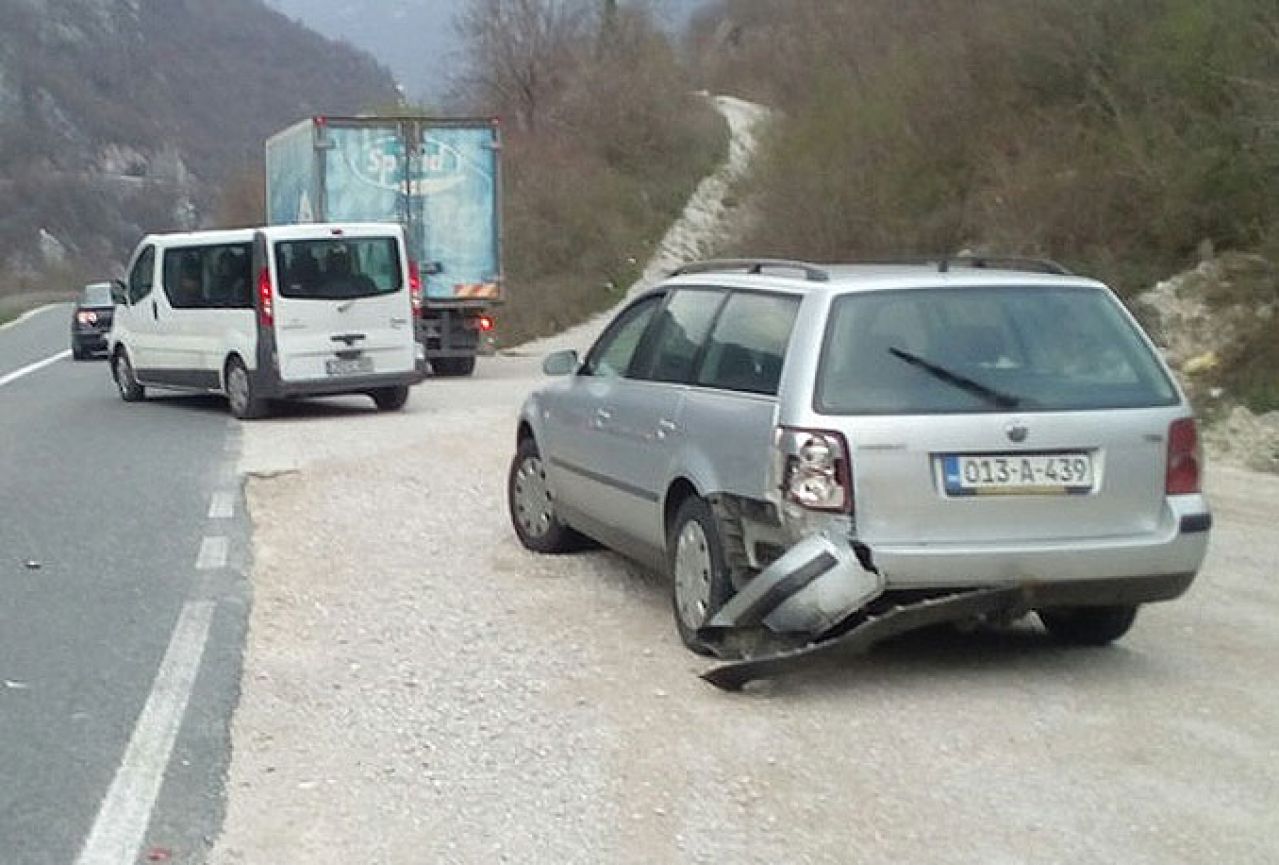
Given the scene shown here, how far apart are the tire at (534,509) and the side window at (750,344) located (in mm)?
2194

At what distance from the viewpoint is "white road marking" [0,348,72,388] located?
29.7m

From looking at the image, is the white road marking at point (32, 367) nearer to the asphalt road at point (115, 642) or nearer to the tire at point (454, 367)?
the tire at point (454, 367)

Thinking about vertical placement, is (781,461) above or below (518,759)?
above

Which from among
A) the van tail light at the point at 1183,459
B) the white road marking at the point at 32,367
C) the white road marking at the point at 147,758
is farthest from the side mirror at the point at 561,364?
the white road marking at the point at 32,367

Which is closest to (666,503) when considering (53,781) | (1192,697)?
(1192,697)

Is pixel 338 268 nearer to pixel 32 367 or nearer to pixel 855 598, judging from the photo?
pixel 855 598

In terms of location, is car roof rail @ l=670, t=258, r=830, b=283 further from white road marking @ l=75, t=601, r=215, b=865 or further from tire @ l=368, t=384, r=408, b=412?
tire @ l=368, t=384, r=408, b=412

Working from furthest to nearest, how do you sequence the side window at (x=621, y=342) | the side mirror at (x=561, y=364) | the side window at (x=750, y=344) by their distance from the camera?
the side mirror at (x=561, y=364)
the side window at (x=621, y=342)
the side window at (x=750, y=344)

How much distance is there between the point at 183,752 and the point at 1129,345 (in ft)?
13.1

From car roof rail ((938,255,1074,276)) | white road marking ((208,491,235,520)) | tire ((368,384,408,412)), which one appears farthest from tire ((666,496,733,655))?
tire ((368,384,408,412))

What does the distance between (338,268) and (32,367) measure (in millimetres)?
15974

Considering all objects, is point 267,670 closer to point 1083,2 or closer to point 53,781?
point 53,781

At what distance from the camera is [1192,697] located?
725cm

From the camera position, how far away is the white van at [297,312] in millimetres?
19359
